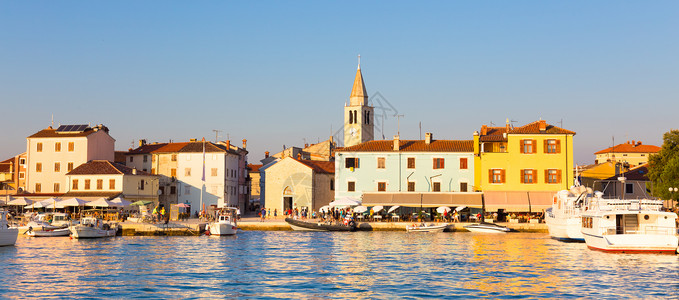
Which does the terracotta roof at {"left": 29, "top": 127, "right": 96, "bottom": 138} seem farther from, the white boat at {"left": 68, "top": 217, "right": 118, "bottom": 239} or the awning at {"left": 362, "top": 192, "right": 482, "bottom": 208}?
the awning at {"left": 362, "top": 192, "right": 482, "bottom": 208}

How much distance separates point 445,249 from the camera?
131ft

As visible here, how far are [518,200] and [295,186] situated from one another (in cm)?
1996

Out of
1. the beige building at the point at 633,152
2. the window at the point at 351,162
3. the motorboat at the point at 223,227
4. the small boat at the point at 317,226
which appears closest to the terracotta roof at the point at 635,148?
the beige building at the point at 633,152

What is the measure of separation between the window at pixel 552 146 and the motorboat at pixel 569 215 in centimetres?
1198

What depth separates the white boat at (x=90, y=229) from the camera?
49.4 meters

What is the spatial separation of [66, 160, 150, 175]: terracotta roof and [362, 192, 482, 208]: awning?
22.0m

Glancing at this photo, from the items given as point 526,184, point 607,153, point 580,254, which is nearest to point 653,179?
point 526,184

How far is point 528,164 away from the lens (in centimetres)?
5991

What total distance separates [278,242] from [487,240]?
12439mm

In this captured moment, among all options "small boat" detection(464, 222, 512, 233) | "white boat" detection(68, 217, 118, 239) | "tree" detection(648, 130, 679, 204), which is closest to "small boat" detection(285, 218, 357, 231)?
"small boat" detection(464, 222, 512, 233)

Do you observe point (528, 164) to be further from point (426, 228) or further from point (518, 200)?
point (426, 228)

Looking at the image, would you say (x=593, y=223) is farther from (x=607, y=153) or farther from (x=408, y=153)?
(x=607, y=153)

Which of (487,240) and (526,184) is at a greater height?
(526,184)

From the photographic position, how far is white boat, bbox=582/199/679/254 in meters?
35.8
